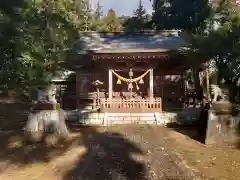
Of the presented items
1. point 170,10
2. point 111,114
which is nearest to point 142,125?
point 111,114

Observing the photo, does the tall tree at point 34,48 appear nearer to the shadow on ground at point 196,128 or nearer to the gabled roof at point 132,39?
the shadow on ground at point 196,128

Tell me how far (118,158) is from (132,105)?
6.63 meters

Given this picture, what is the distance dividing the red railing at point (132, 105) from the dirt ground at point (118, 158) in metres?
Answer: 3.79

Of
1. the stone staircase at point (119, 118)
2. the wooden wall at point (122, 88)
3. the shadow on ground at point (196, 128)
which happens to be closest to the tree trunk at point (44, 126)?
the stone staircase at point (119, 118)

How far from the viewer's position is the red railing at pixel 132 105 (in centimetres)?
1487

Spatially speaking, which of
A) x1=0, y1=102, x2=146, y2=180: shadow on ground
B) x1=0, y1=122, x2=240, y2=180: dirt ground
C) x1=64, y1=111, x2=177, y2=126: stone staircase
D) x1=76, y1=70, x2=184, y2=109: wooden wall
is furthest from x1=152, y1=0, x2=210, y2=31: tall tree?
x1=0, y1=102, x2=146, y2=180: shadow on ground

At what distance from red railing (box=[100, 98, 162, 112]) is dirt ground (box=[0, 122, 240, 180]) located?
12.4 ft

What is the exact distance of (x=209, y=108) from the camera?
10680mm

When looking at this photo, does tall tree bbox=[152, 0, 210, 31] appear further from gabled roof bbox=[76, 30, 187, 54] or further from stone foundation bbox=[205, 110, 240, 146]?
stone foundation bbox=[205, 110, 240, 146]

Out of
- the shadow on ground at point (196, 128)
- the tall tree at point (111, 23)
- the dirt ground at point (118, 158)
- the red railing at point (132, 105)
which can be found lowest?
the dirt ground at point (118, 158)

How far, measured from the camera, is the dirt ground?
7.53m

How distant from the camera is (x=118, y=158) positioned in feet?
27.7

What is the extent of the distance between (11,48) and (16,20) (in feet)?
2.72

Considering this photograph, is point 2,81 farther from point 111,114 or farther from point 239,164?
point 239,164
